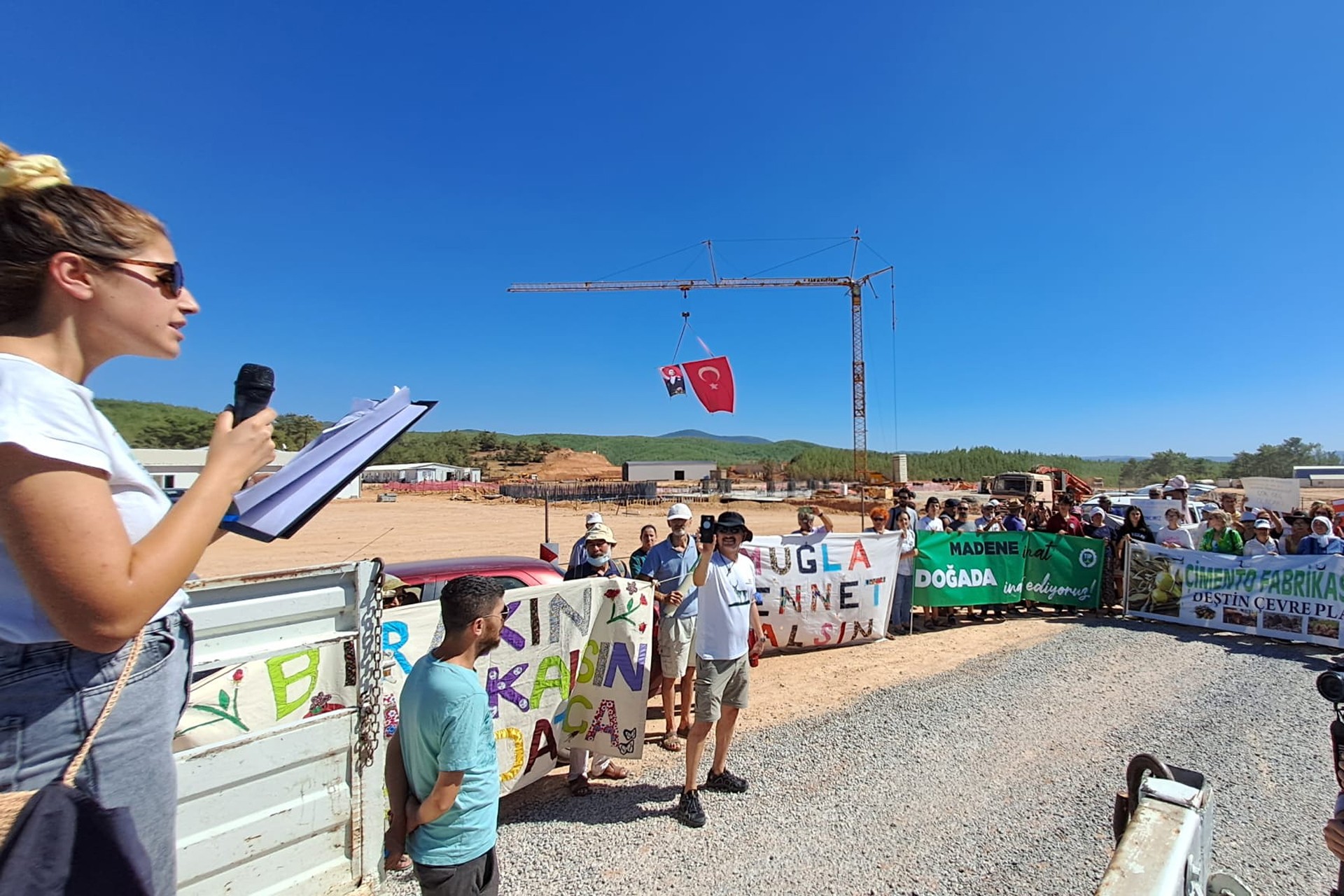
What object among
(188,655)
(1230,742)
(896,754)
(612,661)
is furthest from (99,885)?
(1230,742)

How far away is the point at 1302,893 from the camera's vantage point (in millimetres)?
3352

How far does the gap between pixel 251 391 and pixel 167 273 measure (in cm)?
31

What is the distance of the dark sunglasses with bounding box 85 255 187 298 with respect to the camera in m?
1.24

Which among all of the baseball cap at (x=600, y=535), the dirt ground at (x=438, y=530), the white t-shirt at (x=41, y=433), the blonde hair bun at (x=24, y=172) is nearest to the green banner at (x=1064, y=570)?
the baseball cap at (x=600, y=535)

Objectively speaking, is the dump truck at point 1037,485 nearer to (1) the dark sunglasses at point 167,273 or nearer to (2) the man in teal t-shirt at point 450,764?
(2) the man in teal t-shirt at point 450,764

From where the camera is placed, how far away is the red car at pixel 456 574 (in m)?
5.72

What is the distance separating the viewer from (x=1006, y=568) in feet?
32.5

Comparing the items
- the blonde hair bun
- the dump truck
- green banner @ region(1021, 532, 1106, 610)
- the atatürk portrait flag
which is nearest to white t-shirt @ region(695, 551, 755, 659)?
the blonde hair bun

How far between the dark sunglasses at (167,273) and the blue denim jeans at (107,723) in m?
0.69

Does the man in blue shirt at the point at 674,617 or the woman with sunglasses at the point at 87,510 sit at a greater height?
the woman with sunglasses at the point at 87,510

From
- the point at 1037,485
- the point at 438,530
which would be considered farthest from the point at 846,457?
the point at 438,530

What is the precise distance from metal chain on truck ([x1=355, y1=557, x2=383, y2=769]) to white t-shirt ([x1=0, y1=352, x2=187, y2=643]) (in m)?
1.30

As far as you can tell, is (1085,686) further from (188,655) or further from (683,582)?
(188,655)

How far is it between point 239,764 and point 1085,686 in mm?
7246
